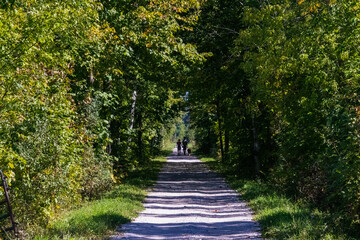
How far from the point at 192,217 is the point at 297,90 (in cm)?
610

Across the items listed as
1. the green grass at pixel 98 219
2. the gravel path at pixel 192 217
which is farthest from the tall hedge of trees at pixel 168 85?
the gravel path at pixel 192 217

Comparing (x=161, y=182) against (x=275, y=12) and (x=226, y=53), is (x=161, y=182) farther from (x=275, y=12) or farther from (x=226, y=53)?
(x=275, y=12)

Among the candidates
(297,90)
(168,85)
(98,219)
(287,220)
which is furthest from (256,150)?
(98,219)

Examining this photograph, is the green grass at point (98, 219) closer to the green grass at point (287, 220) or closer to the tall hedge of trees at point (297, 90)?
the green grass at point (287, 220)

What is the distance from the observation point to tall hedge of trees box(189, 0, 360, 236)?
988 centimetres

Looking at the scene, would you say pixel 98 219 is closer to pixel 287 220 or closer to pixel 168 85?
pixel 287 220

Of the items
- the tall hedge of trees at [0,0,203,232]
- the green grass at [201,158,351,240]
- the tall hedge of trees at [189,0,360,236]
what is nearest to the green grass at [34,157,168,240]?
the tall hedge of trees at [0,0,203,232]

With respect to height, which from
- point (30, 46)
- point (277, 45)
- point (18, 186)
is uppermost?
point (277, 45)

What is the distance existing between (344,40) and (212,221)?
5813mm

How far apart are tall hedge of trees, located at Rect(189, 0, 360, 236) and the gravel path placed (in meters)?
2.08

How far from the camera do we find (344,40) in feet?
38.8

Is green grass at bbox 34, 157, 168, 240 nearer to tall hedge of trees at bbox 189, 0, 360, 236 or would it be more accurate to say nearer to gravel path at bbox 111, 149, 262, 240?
gravel path at bbox 111, 149, 262, 240

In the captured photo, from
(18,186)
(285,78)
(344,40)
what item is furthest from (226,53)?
(18,186)

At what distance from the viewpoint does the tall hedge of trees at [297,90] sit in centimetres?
988
